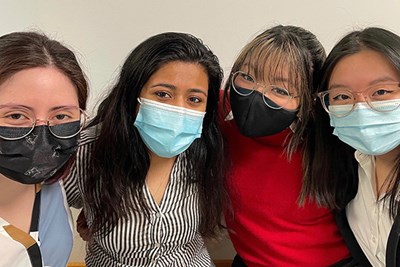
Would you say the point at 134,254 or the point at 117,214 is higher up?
the point at 117,214

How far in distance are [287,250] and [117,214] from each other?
1.88 feet

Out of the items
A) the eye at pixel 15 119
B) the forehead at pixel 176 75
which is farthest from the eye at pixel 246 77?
the eye at pixel 15 119

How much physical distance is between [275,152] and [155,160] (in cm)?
39

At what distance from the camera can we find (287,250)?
1388 mm

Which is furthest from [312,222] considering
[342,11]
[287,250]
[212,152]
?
[342,11]

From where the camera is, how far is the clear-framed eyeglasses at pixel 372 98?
44.5 inches

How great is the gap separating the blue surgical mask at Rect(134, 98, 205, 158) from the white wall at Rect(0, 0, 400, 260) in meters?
0.53

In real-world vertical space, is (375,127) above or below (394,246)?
above

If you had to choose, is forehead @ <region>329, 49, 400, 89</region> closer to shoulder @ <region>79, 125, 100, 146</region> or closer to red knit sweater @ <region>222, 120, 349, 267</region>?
red knit sweater @ <region>222, 120, 349, 267</region>

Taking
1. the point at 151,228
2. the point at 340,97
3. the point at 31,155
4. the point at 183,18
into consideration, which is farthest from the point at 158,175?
the point at 183,18

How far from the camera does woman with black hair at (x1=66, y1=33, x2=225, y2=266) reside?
1187 mm

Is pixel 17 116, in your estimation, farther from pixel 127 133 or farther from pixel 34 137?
pixel 127 133

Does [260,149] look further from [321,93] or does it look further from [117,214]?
[117,214]

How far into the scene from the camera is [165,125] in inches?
46.5
